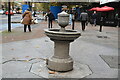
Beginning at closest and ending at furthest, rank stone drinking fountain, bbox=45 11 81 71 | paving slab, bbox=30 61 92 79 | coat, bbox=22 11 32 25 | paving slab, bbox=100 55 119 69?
paving slab, bbox=30 61 92 79
stone drinking fountain, bbox=45 11 81 71
paving slab, bbox=100 55 119 69
coat, bbox=22 11 32 25

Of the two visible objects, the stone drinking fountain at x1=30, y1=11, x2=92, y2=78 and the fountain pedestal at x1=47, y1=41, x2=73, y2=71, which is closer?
the stone drinking fountain at x1=30, y1=11, x2=92, y2=78

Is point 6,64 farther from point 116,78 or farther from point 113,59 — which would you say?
point 113,59

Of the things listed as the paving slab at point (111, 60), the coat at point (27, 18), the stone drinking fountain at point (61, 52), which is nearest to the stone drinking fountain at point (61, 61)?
the stone drinking fountain at point (61, 52)

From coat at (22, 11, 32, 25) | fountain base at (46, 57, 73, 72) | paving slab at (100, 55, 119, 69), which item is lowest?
paving slab at (100, 55, 119, 69)

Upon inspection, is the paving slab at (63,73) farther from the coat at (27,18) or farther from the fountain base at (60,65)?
the coat at (27,18)

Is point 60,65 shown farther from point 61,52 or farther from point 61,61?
point 61,52

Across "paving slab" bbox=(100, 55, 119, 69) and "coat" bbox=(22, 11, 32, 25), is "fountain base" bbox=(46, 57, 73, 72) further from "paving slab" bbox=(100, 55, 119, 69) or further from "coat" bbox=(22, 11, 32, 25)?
"coat" bbox=(22, 11, 32, 25)

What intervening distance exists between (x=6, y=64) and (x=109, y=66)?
130 inches

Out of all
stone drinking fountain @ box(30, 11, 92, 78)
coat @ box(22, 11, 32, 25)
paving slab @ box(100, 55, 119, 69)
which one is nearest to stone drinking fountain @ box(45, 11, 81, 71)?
stone drinking fountain @ box(30, 11, 92, 78)

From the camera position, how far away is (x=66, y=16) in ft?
16.7

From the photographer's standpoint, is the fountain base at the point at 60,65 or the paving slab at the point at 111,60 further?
the paving slab at the point at 111,60

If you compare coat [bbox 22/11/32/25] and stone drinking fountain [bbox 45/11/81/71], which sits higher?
coat [bbox 22/11/32/25]

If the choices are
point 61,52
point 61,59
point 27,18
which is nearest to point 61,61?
point 61,59

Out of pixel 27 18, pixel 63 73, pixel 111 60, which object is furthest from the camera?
pixel 27 18
